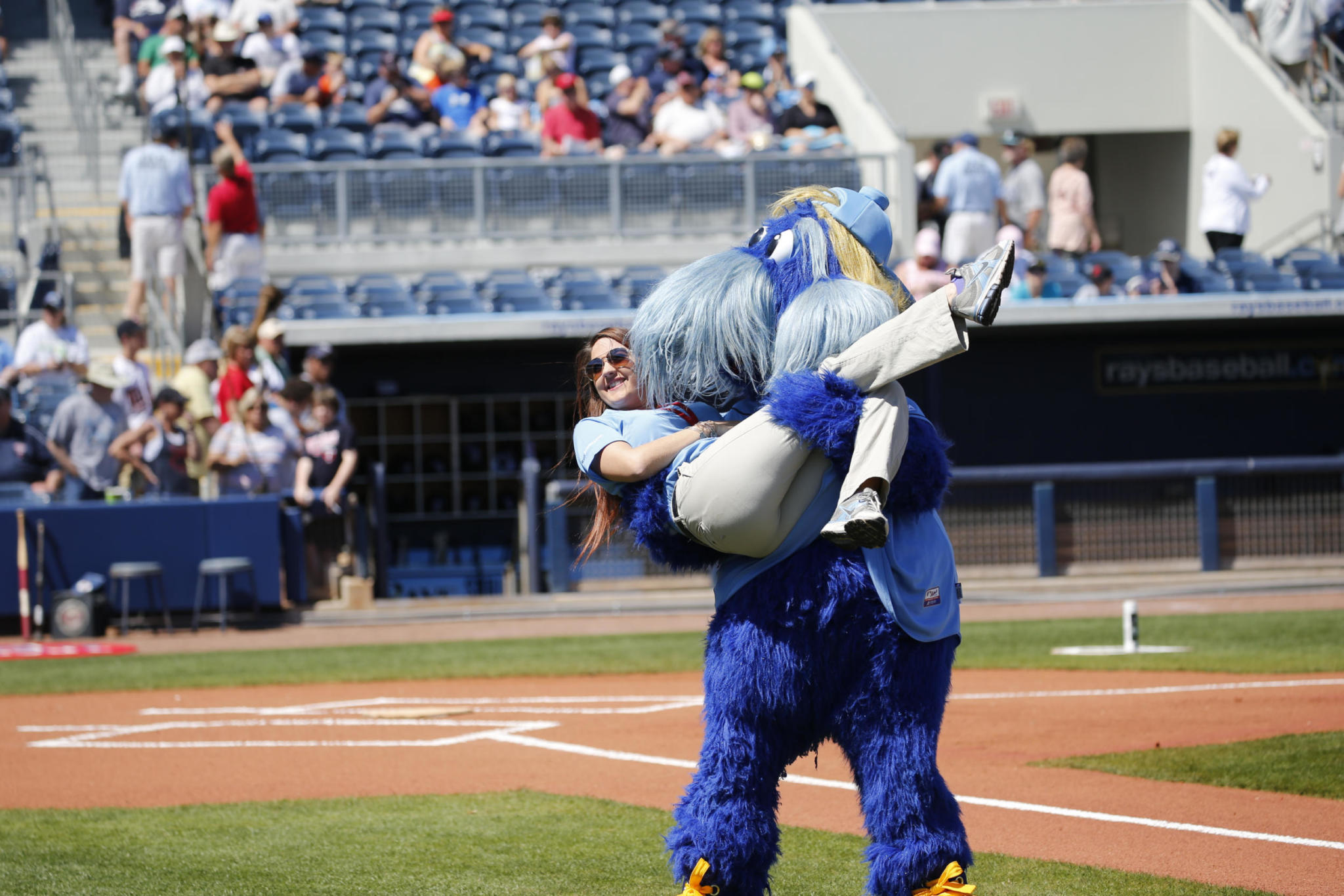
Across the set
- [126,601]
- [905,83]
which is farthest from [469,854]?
[905,83]

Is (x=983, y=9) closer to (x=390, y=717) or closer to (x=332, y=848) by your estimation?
(x=390, y=717)

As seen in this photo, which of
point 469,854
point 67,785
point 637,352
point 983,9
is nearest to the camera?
point 637,352

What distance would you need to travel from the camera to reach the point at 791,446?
337cm

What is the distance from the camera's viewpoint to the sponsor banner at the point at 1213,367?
17156 mm

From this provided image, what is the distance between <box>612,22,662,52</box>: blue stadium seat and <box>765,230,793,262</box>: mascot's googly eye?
1737 cm

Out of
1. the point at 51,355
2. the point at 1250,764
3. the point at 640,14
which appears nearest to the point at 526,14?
the point at 640,14

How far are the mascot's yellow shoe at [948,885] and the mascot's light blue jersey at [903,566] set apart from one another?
0.50m

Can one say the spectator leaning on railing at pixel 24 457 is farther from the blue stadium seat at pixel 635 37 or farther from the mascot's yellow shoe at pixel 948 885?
the mascot's yellow shoe at pixel 948 885

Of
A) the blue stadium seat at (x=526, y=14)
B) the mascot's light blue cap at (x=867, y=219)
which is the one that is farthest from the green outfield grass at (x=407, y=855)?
the blue stadium seat at (x=526, y=14)

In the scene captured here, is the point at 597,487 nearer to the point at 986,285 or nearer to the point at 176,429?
the point at 986,285

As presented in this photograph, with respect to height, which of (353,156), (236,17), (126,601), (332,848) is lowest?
(126,601)

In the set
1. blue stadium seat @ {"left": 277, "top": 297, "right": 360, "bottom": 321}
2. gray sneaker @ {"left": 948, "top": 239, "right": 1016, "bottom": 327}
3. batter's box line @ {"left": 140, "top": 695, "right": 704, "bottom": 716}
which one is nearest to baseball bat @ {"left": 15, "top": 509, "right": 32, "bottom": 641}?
blue stadium seat @ {"left": 277, "top": 297, "right": 360, "bottom": 321}

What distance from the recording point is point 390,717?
8.38 meters

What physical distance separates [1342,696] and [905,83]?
14.4 metres
